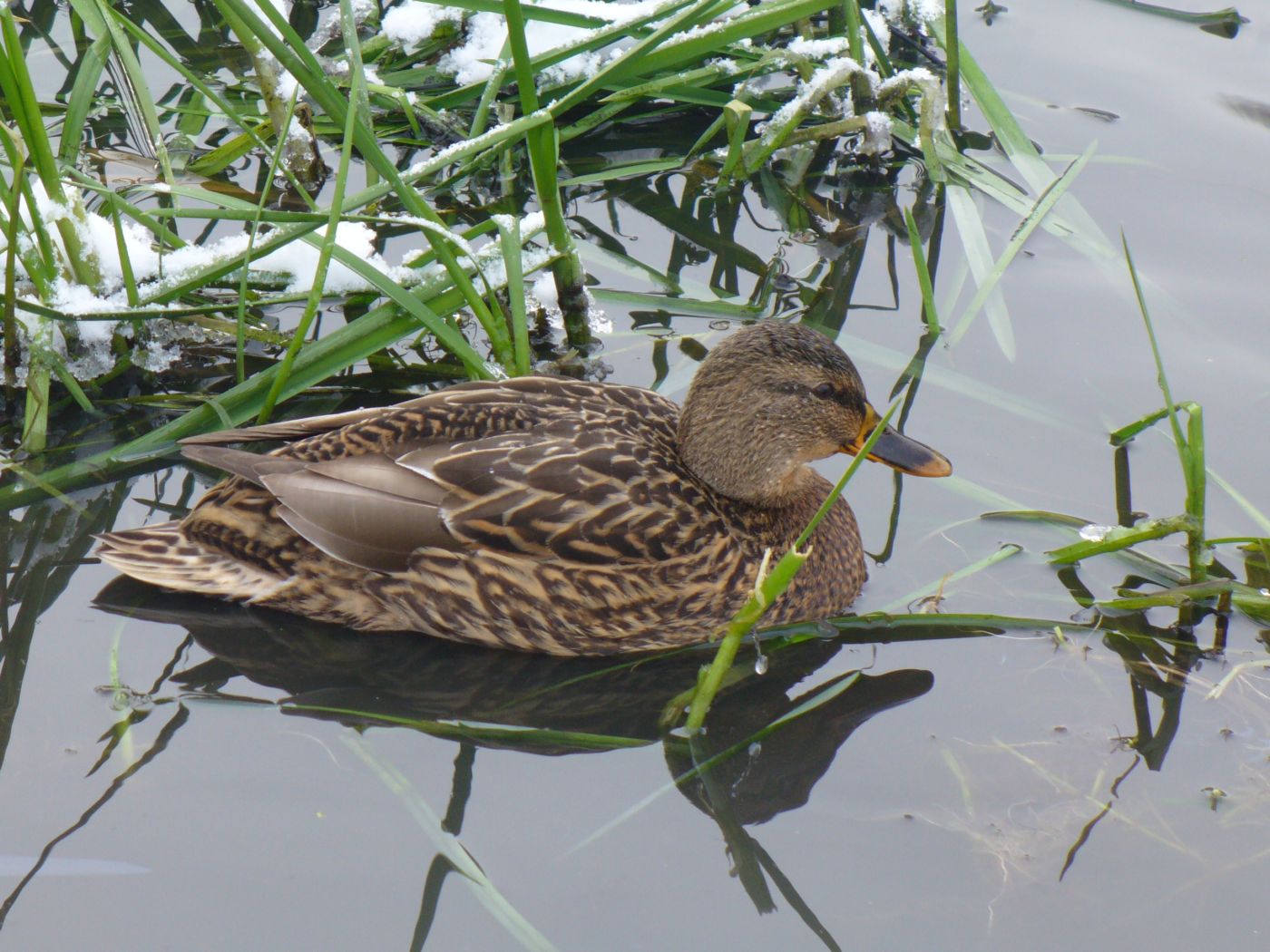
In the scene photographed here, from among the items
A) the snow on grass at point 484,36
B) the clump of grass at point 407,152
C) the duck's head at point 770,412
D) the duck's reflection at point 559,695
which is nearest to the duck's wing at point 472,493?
the duck's head at point 770,412

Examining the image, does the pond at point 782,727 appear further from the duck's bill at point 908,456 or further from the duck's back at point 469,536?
the duck's bill at point 908,456

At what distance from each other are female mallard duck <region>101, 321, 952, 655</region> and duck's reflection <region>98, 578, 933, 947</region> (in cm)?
9

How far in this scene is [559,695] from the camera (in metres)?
4.08

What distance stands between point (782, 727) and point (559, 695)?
640mm

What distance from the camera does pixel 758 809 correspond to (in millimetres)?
3697

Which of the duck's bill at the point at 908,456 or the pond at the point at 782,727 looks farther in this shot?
the duck's bill at the point at 908,456

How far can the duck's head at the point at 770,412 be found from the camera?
14.4 ft

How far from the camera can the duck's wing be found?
4176 mm

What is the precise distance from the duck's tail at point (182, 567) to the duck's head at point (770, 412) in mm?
1374

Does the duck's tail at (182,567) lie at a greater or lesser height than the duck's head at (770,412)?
lesser

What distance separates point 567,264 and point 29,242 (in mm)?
1783

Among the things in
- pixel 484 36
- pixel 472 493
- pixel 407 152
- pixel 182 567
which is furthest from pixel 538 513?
pixel 484 36

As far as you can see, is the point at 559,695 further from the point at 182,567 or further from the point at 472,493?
the point at 182,567

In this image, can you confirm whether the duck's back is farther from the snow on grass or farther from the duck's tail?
the snow on grass
